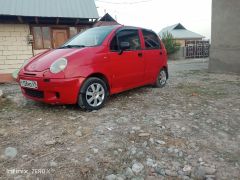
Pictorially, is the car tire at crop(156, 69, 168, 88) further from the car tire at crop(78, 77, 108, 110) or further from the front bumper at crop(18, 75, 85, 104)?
the front bumper at crop(18, 75, 85, 104)

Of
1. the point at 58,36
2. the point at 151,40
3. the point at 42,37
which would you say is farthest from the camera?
the point at 58,36

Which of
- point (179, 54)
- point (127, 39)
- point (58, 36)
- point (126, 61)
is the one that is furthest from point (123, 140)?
point (179, 54)

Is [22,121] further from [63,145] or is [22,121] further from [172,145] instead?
[172,145]

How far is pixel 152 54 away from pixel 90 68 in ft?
7.65

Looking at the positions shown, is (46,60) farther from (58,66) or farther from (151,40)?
(151,40)

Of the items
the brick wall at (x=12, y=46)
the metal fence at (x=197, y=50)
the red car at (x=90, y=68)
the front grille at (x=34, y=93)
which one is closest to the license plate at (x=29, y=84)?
the red car at (x=90, y=68)

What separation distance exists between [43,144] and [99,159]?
906mm

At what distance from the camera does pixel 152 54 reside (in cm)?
631


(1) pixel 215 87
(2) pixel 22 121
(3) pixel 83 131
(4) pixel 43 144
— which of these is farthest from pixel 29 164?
(1) pixel 215 87

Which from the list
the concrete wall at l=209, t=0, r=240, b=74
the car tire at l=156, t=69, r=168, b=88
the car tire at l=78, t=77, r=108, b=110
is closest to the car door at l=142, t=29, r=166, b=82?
the car tire at l=156, t=69, r=168, b=88

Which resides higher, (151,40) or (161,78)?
(151,40)

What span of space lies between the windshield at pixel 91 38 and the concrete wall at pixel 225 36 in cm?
639

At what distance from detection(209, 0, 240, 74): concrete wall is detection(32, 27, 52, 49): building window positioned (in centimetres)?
730

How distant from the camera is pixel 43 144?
332 cm
